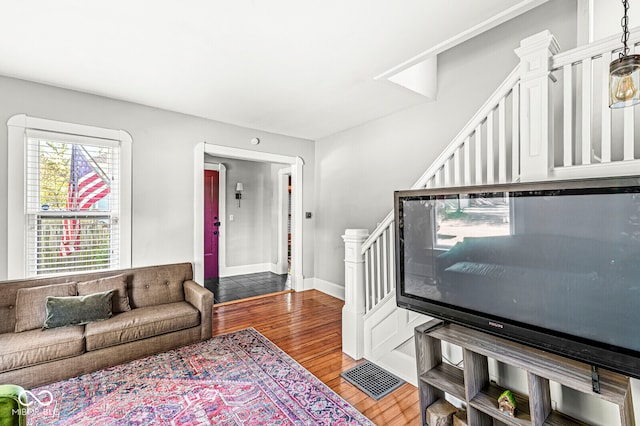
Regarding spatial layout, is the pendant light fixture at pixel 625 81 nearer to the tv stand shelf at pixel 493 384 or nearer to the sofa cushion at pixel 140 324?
the tv stand shelf at pixel 493 384

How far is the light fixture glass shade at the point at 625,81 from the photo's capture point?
117 centimetres

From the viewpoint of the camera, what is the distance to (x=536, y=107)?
160cm

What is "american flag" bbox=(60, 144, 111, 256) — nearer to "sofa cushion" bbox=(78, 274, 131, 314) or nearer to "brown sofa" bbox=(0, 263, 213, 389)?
"brown sofa" bbox=(0, 263, 213, 389)

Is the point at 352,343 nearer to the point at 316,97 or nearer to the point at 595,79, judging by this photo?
the point at 316,97

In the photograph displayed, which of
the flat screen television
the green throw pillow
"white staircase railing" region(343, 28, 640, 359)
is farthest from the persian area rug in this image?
"white staircase railing" region(343, 28, 640, 359)

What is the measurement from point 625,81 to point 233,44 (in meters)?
2.25

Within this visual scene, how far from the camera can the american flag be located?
2.98 metres

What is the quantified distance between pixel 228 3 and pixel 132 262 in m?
2.85

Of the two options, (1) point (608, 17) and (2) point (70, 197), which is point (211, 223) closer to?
(2) point (70, 197)

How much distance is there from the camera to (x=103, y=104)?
3.16 meters

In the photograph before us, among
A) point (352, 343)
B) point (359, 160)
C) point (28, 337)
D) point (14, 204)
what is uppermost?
point (359, 160)

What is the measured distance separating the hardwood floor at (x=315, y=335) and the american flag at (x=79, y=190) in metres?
1.71

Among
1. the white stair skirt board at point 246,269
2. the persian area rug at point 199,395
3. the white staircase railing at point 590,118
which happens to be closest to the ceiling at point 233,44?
the white staircase railing at point 590,118

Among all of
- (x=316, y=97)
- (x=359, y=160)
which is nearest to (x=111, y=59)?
(x=316, y=97)
